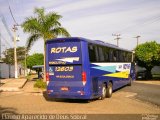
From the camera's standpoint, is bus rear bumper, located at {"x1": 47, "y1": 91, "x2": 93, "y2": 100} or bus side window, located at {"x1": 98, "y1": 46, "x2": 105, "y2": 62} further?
bus side window, located at {"x1": 98, "y1": 46, "x2": 105, "y2": 62}

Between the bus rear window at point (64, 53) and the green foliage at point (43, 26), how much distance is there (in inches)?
489

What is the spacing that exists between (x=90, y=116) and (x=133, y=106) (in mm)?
3802

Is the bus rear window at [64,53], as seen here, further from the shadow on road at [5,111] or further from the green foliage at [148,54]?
the green foliage at [148,54]

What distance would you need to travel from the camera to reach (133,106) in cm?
1531

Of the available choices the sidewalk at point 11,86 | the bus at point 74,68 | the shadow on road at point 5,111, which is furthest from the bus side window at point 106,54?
the sidewalk at point 11,86

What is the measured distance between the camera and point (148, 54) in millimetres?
37562

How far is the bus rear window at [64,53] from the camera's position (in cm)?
1570

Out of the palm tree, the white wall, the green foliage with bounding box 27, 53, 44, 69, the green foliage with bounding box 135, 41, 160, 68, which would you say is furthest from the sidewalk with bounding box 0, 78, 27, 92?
the green foliage with bounding box 27, 53, 44, 69

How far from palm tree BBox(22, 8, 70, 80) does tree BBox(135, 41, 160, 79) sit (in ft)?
42.0

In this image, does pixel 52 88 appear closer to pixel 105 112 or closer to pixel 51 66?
pixel 51 66

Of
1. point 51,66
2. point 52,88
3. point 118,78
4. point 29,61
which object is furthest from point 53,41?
point 29,61

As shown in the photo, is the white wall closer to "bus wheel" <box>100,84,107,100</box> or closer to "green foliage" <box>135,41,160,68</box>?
"green foliage" <box>135,41,160,68</box>

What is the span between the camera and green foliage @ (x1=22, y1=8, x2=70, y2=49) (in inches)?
1134

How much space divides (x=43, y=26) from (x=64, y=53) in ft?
44.7
